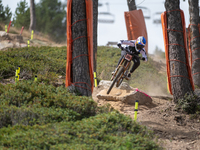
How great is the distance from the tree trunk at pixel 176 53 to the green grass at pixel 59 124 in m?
2.70

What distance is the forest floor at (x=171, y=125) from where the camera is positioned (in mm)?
5711

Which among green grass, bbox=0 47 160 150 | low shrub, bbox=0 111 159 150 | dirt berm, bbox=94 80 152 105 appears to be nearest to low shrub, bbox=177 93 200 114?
dirt berm, bbox=94 80 152 105

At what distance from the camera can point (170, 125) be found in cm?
676

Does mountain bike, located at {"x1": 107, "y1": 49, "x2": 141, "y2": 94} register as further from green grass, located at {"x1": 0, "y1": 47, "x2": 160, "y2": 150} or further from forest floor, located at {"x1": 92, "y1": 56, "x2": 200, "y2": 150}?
green grass, located at {"x1": 0, "y1": 47, "x2": 160, "y2": 150}

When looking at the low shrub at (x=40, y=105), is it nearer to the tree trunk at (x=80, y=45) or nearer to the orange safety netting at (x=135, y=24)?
the tree trunk at (x=80, y=45)

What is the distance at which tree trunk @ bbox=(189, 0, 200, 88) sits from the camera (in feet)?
41.2

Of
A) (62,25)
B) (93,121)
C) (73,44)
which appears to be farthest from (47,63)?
(62,25)

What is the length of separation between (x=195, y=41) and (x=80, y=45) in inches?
320

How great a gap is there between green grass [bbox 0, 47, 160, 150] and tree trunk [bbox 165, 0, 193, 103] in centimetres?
270

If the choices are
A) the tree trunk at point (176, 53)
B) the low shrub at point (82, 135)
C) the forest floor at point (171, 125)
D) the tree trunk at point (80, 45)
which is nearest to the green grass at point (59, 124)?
the low shrub at point (82, 135)

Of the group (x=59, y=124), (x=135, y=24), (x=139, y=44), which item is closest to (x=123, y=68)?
(x=139, y=44)

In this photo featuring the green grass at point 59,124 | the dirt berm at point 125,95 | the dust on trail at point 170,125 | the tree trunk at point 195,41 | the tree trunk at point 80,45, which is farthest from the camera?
the tree trunk at point 195,41

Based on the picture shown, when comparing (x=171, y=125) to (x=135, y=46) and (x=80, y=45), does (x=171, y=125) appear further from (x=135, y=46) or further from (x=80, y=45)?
(x=80, y=45)

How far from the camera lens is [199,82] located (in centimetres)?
1247
